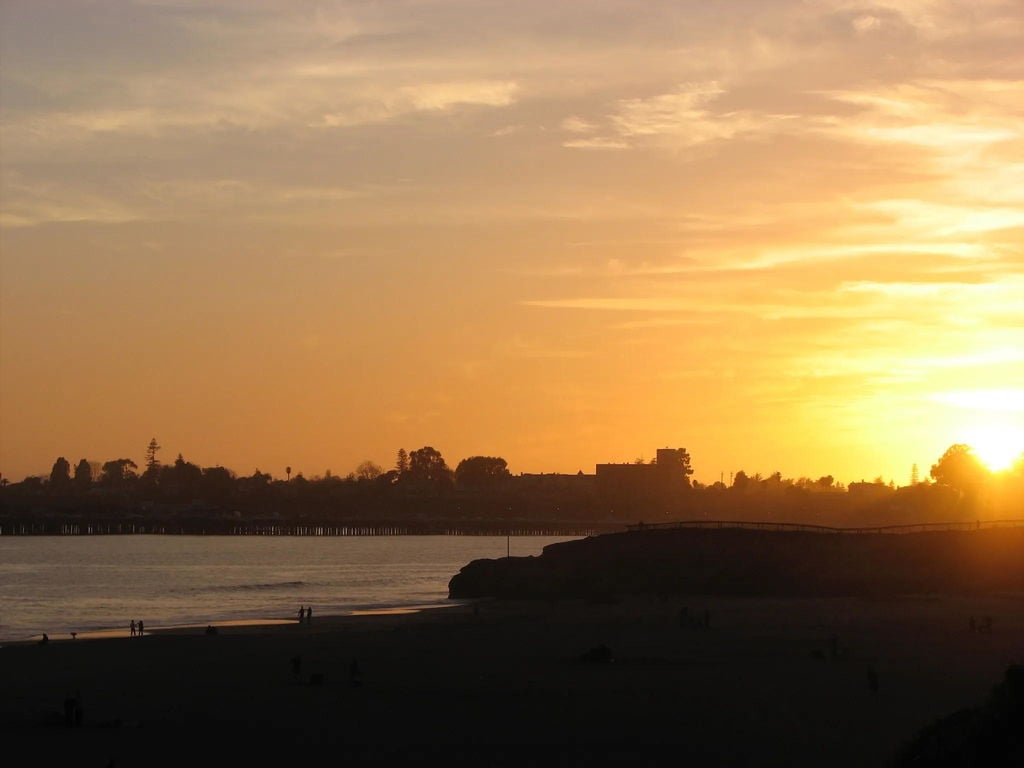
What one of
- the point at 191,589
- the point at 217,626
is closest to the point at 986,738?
the point at 217,626

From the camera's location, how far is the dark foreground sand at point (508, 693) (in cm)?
2761

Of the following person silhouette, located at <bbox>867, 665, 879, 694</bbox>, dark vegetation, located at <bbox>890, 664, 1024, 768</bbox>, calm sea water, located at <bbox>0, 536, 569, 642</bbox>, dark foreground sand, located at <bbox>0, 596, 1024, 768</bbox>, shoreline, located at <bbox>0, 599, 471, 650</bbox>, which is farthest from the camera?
A: calm sea water, located at <bbox>0, 536, 569, 642</bbox>

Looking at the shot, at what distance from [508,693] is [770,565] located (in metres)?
49.2

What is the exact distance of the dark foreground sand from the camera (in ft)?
90.6

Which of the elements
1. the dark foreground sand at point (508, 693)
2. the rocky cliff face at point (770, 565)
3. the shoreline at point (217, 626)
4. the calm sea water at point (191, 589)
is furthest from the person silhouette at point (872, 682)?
the rocky cliff face at point (770, 565)

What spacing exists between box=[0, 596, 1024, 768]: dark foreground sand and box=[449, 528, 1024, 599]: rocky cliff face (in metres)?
21.4

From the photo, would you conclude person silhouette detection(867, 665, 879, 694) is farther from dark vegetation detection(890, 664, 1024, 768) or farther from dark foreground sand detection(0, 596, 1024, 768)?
dark vegetation detection(890, 664, 1024, 768)

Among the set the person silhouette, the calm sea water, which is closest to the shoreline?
the calm sea water

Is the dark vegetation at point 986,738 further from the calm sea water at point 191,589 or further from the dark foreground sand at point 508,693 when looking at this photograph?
the calm sea water at point 191,589

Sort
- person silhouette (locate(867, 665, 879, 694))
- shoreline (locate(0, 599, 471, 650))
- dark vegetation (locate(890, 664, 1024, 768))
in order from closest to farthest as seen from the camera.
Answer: dark vegetation (locate(890, 664, 1024, 768)) → person silhouette (locate(867, 665, 879, 694)) → shoreline (locate(0, 599, 471, 650))

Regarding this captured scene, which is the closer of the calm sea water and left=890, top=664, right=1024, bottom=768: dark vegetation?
left=890, top=664, right=1024, bottom=768: dark vegetation

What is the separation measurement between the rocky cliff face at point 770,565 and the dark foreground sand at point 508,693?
2139 cm

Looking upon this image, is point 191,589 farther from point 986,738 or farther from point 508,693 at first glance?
point 986,738

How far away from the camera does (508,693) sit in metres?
35.1
